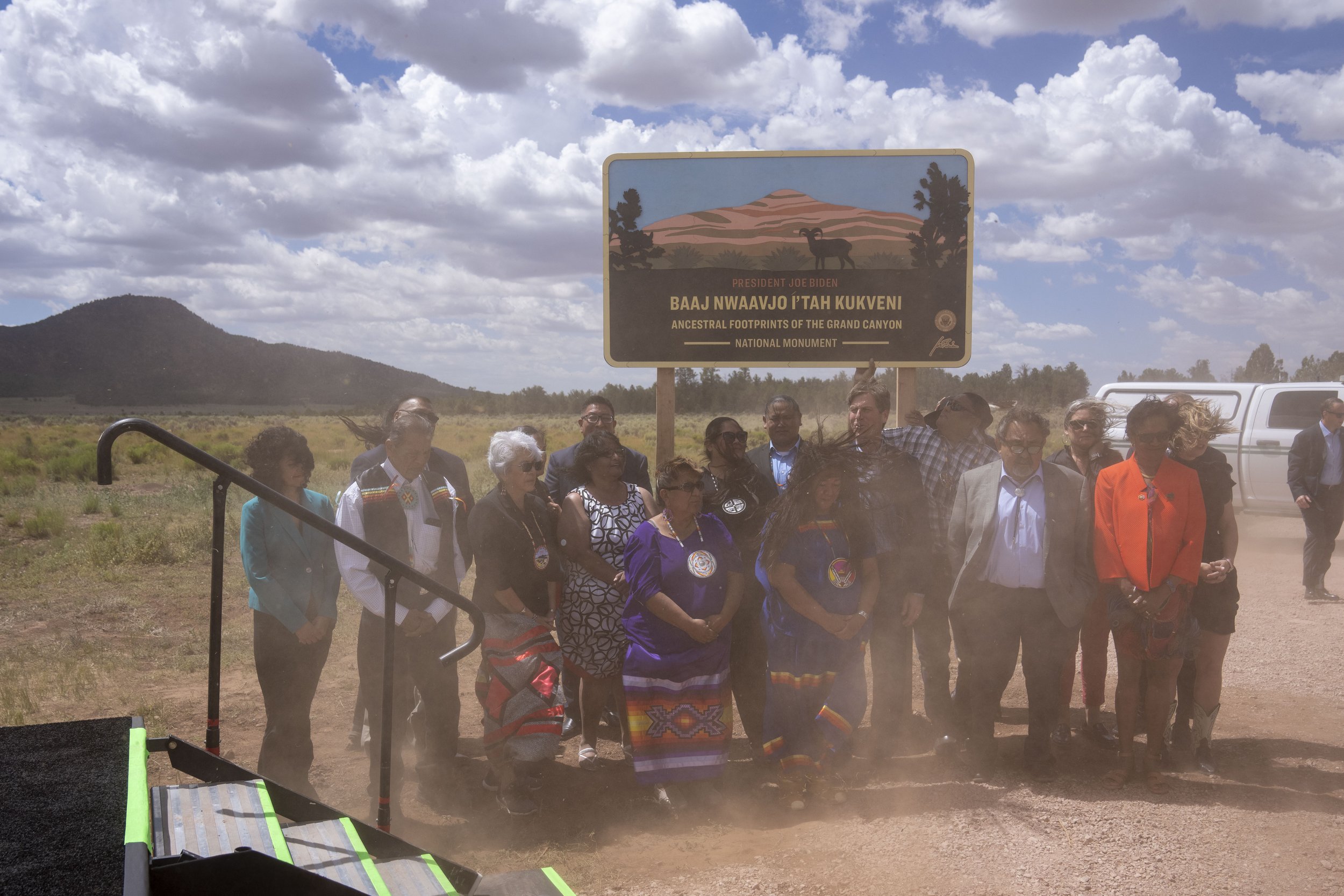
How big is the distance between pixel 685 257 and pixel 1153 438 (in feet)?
11.7

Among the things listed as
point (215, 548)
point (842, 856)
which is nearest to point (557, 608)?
point (842, 856)

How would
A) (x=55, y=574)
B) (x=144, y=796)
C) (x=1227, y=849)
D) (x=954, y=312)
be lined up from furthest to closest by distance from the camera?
(x=55, y=574), (x=954, y=312), (x=1227, y=849), (x=144, y=796)

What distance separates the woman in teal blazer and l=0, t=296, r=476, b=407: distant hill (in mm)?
89612

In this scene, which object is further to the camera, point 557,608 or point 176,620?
point 176,620

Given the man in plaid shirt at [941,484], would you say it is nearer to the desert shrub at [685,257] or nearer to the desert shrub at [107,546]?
the desert shrub at [685,257]

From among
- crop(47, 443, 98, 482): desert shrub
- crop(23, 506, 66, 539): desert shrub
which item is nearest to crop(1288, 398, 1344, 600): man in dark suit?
crop(23, 506, 66, 539): desert shrub

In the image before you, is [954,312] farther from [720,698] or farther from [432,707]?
[432,707]

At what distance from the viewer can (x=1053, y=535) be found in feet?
16.3

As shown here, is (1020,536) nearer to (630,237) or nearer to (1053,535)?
(1053,535)

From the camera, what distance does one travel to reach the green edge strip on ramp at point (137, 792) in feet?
7.94

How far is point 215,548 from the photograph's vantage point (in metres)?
3.20

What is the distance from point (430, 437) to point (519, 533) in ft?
2.24

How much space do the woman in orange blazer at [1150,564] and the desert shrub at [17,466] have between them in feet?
87.9
